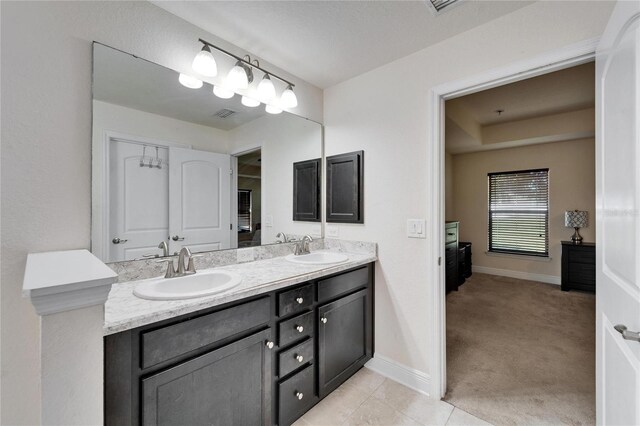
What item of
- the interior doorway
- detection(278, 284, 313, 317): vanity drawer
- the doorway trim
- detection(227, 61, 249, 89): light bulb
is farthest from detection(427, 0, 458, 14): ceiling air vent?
detection(278, 284, 313, 317): vanity drawer

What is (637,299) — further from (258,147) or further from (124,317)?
(258,147)

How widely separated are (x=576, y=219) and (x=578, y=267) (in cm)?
71

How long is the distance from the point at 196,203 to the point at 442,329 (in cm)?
183

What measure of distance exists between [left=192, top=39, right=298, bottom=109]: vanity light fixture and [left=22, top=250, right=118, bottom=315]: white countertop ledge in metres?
1.26

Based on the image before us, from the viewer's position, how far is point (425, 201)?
1847 millimetres

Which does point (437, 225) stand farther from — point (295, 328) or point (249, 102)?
point (249, 102)

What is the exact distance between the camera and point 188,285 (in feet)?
4.81

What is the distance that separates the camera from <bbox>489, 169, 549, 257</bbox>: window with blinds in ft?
14.7

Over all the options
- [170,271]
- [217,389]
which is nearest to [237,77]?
[170,271]

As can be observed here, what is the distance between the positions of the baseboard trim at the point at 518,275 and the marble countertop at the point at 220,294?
165 inches

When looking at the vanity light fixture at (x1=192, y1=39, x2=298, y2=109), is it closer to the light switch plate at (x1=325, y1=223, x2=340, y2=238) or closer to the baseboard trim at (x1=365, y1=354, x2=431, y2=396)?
the light switch plate at (x1=325, y1=223, x2=340, y2=238)

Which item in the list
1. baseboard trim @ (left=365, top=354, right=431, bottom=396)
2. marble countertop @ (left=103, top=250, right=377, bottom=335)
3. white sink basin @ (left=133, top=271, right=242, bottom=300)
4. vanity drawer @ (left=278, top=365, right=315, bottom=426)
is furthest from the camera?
baseboard trim @ (left=365, top=354, right=431, bottom=396)

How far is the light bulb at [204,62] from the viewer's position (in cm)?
155

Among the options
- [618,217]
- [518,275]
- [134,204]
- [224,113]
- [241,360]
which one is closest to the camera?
[618,217]
